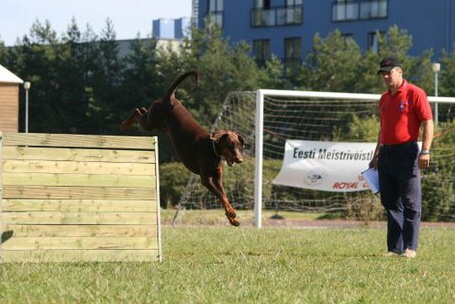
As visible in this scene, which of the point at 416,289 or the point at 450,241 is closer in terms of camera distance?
the point at 416,289

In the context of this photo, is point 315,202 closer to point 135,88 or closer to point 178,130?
point 178,130

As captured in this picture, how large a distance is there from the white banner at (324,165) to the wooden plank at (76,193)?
9.55m

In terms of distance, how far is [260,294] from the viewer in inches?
251

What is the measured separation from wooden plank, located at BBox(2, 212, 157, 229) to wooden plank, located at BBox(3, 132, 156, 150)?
1.89 ft

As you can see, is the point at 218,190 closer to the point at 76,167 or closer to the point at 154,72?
the point at 76,167

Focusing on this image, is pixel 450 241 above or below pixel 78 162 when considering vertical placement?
below

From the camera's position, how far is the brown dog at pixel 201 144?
8.94 m

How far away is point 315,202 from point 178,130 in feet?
41.0

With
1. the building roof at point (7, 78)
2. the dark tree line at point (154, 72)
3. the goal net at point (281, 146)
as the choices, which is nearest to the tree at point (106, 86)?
the dark tree line at point (154, 72)

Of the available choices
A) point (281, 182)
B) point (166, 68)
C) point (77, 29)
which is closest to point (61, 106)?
point (77, 29)

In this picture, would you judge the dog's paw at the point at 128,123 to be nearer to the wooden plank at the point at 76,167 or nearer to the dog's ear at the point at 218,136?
the dog's ear at the point at 218,136

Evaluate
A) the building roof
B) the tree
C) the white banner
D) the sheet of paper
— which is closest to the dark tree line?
the tree

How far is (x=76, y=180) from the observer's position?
8.41 metres

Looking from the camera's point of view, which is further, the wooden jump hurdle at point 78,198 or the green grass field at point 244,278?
the wooden jump hurdle at point 78,198
